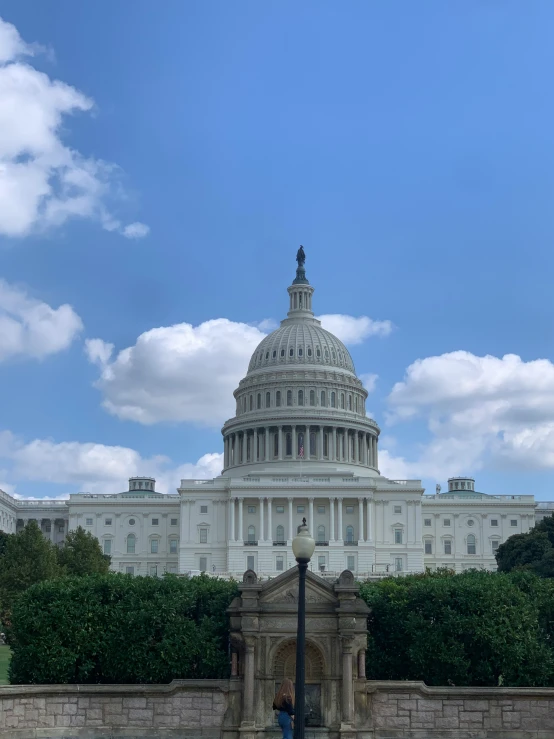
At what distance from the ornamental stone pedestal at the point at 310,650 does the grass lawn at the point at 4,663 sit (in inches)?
663

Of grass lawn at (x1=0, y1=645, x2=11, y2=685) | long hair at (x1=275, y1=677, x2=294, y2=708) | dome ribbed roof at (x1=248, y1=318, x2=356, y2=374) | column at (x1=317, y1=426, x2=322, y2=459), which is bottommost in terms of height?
long hair at (x1=275, y1=677, x2=294, y2=708)

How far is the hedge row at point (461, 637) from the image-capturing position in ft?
160

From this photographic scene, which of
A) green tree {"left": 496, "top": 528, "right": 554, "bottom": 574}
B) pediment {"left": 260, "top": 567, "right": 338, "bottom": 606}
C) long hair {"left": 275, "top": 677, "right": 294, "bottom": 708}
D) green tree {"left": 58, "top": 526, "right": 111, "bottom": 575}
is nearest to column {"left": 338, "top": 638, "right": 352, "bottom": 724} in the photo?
pediment {"left": 260, "top": 567, "right": 338, "bottom": 606}

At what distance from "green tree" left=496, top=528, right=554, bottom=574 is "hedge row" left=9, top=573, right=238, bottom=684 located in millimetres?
74805

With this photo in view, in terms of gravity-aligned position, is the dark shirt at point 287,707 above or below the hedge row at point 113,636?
below

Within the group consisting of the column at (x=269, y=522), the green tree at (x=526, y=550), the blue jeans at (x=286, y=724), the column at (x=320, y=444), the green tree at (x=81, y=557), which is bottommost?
the blue jeans at (x=286, y=724)

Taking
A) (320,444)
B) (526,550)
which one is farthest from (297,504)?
(526,550)

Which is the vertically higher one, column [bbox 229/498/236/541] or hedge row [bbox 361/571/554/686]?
column [bbox 229/498/236/541]

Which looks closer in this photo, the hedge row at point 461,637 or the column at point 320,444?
the hedge row at point 461,637

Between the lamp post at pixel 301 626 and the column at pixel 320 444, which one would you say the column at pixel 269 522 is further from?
the lamp post at pixel 301 626

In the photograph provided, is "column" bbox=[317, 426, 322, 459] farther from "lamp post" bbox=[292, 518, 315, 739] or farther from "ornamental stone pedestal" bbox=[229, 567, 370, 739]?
"lamp post" bbox=[292, 518, 315, 739]

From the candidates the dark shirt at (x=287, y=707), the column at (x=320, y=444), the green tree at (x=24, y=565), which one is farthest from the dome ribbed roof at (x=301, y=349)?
the dark shirt at (x=287, y=707)

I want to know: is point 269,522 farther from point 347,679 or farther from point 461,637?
point 347,679

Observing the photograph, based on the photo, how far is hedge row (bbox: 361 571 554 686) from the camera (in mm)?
48906
